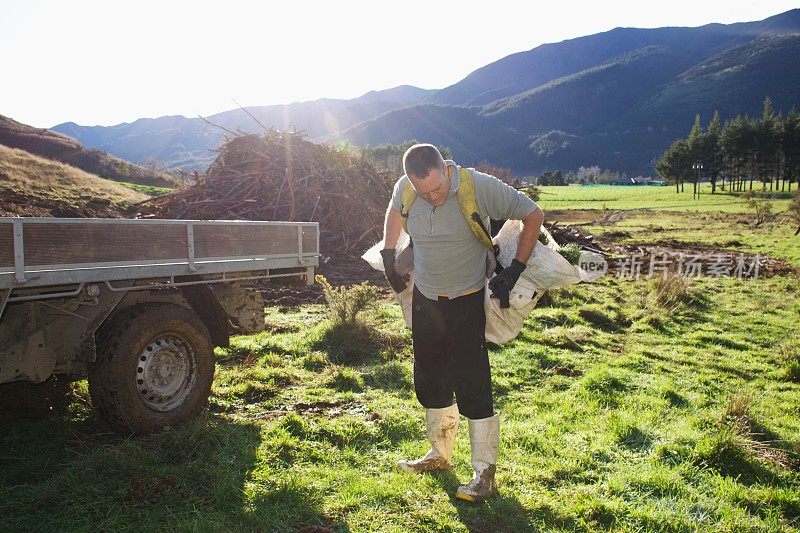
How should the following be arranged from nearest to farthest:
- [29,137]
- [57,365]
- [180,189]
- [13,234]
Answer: [13,234] → [57,365] → [180,189] → [29,137]

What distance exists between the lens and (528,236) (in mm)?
3609

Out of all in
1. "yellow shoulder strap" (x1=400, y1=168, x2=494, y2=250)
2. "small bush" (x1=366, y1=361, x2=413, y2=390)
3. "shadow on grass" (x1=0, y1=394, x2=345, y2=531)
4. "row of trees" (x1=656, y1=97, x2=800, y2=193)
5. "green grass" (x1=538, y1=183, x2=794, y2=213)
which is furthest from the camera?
"row of trees" (x1=656, y1=97, x2=800, y2=193)

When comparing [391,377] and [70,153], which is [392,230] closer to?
[391,377]

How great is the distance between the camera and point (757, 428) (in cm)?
501

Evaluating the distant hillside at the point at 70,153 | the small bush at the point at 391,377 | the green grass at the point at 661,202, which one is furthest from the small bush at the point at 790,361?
the distant hillside at the point at 70,153

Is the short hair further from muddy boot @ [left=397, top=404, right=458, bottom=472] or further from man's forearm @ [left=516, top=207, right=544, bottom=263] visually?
muddy boot @ [left=397, top=404, right=458, bottom=472]

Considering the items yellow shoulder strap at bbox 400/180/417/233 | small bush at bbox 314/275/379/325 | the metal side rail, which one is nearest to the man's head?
yellow shoulder strap at bbox 400/180/417/233

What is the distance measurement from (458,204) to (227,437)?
8.78 ft

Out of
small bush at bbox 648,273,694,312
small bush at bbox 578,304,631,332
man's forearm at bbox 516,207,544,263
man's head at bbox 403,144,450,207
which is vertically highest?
man's head at bbox 403,144,450,207

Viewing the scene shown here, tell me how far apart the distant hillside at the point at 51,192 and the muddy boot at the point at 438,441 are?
13.7 meters

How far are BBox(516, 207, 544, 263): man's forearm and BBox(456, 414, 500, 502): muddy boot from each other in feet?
3.66

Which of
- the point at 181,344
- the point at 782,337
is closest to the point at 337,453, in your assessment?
the point at 181,344

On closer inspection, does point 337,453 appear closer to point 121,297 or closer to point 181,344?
point 181,344

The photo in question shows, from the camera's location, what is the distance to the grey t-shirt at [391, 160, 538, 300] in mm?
3576
